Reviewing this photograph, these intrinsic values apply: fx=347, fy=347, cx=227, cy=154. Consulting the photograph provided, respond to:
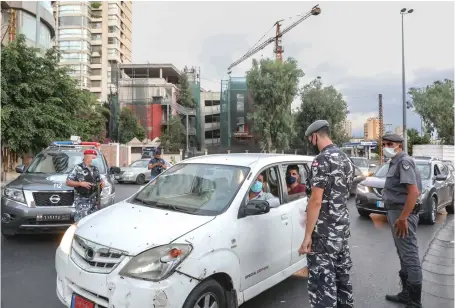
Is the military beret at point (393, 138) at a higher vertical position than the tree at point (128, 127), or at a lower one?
lower

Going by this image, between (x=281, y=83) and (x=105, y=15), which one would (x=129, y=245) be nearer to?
(x=281, y=83)

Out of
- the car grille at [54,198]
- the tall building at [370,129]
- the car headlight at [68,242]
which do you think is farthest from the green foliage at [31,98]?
the tall building at [370,129]

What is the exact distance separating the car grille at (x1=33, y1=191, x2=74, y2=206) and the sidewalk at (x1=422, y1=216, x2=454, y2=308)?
5313 millimetres

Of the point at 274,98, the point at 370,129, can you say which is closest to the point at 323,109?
the point at 274,98

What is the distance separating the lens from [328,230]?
289cm

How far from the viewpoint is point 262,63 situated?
43.1 meters

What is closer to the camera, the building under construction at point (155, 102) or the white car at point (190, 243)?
the white car at point (190, 243)

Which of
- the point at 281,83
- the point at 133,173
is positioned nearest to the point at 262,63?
the point at 281,83

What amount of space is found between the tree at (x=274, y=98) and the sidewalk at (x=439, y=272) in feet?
115

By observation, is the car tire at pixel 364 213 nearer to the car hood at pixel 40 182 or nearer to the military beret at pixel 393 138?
the military beret at pixel 393 138

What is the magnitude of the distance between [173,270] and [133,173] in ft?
53.1

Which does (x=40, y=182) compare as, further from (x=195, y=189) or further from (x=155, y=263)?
(x=155, y=263)

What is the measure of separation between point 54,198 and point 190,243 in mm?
3992

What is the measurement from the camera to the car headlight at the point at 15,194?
5.66 m
